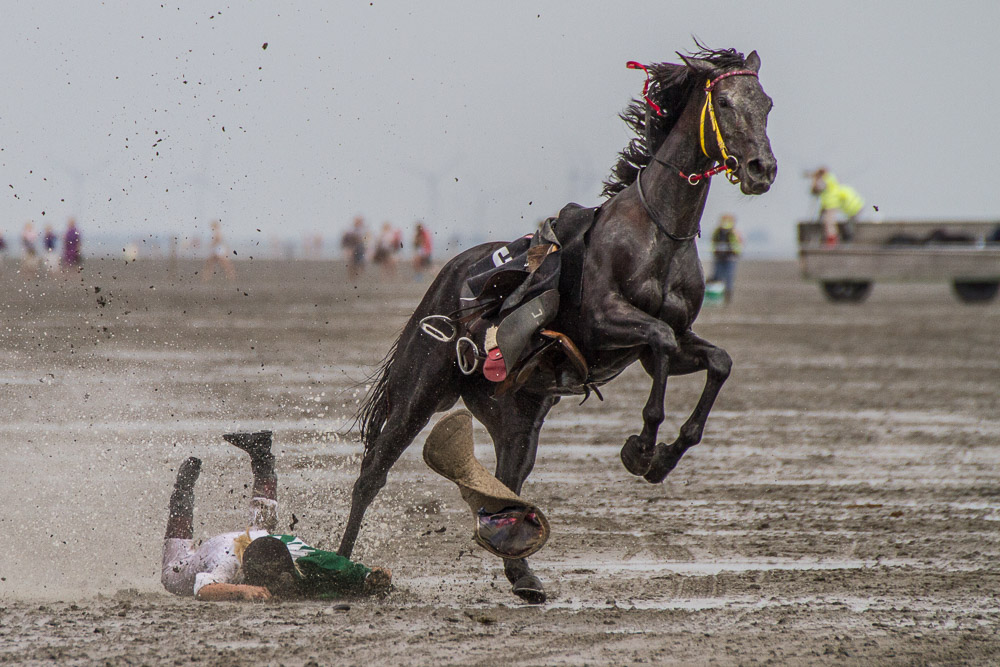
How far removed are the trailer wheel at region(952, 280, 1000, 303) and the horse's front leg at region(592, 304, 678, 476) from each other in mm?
24668

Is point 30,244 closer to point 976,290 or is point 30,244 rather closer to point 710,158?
point 976,290

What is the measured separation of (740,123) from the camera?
17.2ft

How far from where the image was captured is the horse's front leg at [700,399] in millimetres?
5219

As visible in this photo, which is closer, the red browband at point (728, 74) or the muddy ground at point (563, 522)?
the muddy ground at point (563, 522)

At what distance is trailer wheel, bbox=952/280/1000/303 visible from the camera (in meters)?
28.1

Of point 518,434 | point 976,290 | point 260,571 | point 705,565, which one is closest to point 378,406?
point 518,434

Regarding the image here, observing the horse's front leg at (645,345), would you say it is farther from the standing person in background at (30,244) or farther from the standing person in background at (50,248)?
the standing person in background at (30,244)

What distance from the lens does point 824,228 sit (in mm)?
26625

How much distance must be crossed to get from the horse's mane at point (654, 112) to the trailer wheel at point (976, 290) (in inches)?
942

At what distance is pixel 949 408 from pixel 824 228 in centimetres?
1497

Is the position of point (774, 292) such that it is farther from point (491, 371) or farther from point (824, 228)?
point (491, 371)

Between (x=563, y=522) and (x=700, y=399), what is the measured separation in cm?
204

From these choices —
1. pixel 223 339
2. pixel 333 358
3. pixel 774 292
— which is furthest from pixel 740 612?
pixel 774 292

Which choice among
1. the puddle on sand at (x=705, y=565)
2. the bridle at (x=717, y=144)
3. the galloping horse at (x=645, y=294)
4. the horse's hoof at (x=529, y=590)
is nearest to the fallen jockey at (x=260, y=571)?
the galloping horse at (x=645, y=294)
